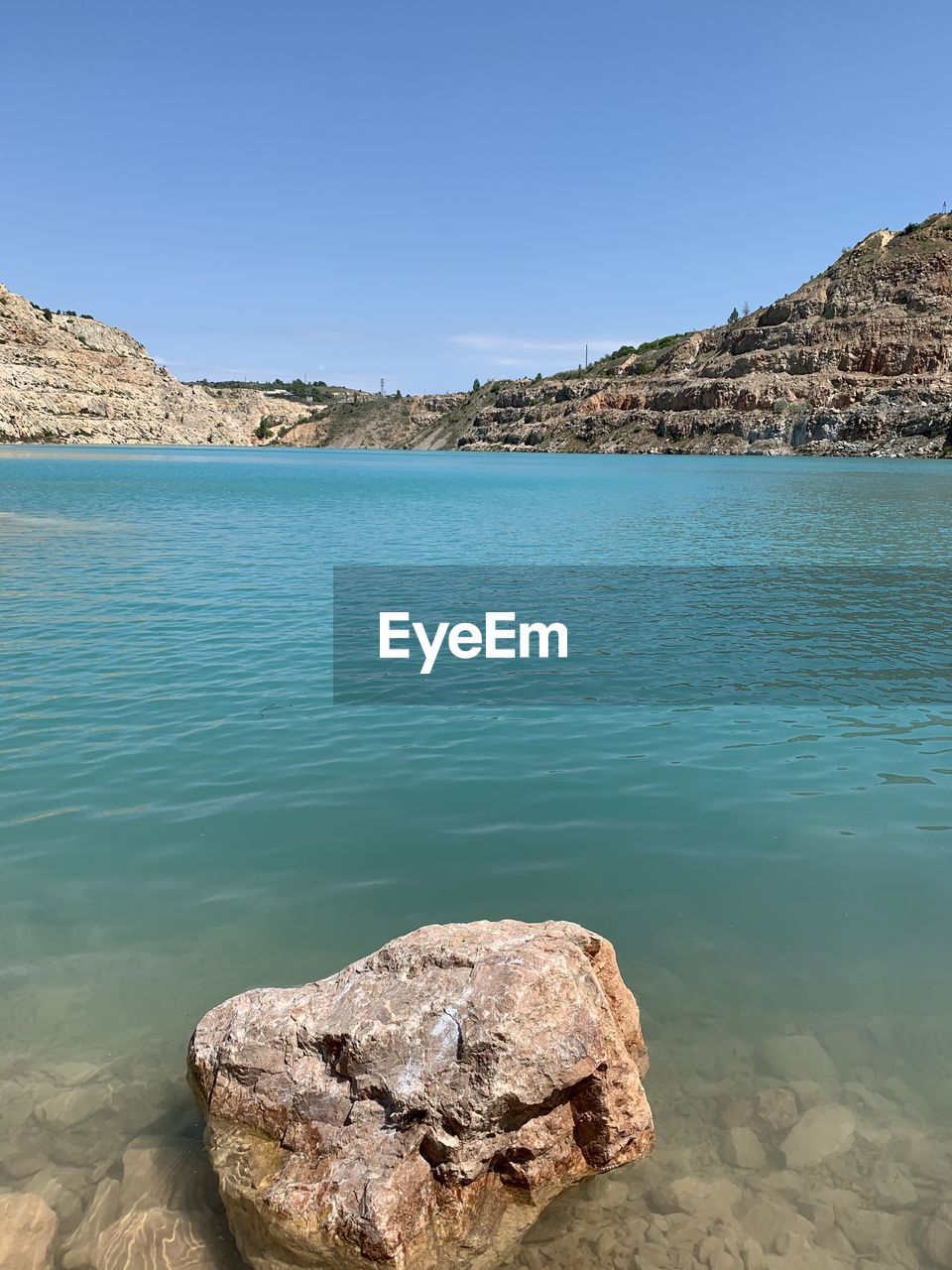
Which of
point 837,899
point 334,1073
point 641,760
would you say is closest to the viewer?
point 334,1073

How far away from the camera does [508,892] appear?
274 inches

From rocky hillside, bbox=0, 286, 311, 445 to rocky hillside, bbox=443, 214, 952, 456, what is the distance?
75.4m

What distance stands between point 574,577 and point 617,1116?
18.3m

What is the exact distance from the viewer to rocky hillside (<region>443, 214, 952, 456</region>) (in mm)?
119688

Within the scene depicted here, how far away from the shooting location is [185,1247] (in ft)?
13.0

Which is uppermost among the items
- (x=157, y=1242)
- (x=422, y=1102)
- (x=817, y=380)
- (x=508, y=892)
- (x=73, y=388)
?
(x=817, y=380)

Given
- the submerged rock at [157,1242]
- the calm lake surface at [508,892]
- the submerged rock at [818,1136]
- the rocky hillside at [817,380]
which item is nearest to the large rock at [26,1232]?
the calm lake surface at [508,892]

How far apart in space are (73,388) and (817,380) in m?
127

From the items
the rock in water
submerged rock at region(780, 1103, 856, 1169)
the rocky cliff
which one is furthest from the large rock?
the rocky cliff

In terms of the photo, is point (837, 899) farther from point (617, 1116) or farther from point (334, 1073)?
point (334, 1073)

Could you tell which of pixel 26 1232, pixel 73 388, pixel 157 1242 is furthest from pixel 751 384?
pixel 26 1232

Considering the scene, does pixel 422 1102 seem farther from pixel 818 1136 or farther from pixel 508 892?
pixel 508 892

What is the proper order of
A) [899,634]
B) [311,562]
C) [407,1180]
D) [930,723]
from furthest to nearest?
[311,562] < [899,634] < [930,723] < [407,1180]

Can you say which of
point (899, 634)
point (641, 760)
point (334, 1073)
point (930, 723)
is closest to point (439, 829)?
point (641, 760)
